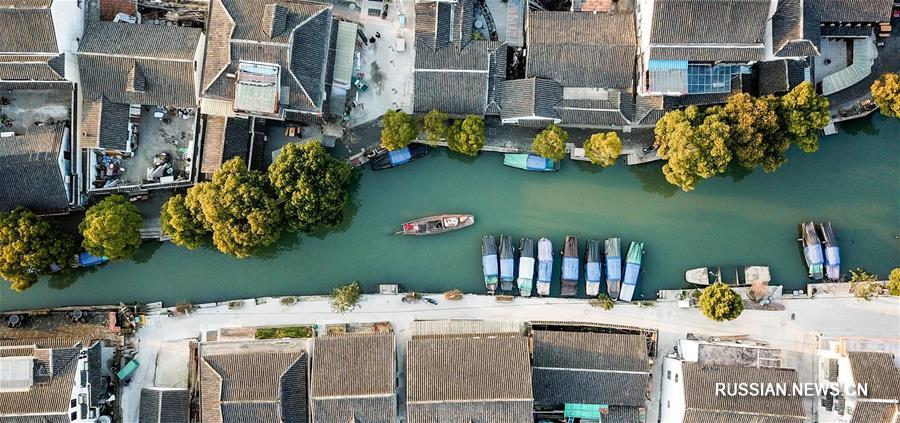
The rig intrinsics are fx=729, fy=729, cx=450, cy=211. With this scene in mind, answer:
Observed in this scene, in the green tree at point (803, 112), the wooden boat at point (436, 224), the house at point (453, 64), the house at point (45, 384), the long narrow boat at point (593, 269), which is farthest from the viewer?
the wooden boat at point (436, 224)

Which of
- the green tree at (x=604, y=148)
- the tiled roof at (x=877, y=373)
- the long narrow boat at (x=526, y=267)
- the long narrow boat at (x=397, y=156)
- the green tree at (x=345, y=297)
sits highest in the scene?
the green tree at (x=604, y=148)

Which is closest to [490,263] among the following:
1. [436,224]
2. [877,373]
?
[436,224]

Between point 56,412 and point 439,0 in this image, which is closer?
point 56,412

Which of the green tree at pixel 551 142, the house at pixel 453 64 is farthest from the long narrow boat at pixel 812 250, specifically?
the house at pixel 453 64

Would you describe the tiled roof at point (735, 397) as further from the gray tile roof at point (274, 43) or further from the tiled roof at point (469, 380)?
the gray tile roof at point (274, 43)

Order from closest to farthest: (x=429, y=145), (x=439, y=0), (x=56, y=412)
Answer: (x=56, y=412)
(x=439, y=0)
(x=429, y=145)

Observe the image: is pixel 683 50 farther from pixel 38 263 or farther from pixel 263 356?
pixel 38 263

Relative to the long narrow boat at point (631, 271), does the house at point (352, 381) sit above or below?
below

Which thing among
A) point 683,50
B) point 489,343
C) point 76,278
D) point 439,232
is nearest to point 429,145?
point 439,232
